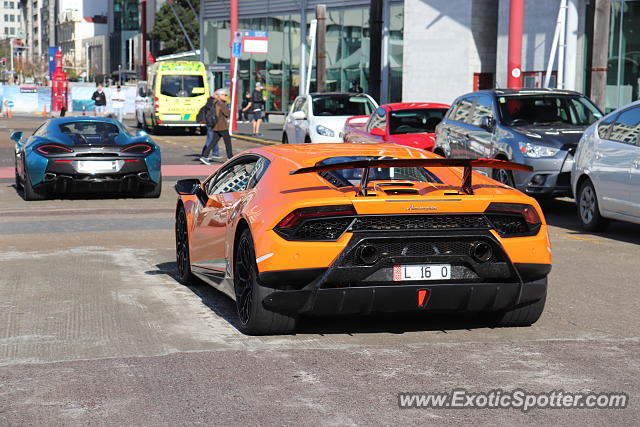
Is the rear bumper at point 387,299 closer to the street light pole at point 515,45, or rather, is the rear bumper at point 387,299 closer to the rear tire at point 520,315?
the rear tire at point 520,315

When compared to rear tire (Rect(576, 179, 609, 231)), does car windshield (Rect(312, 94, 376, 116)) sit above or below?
above

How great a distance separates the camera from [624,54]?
101 ft

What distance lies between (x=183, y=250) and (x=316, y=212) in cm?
305

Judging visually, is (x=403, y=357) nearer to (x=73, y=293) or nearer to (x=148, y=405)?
(x=148, y=405)

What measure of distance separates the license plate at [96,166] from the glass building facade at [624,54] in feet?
58.7

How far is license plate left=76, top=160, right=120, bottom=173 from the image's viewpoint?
1655 centimetres

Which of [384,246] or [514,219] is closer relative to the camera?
[384,246]

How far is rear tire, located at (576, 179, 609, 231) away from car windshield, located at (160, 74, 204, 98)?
29.3 meters

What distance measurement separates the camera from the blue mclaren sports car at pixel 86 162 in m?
16.6

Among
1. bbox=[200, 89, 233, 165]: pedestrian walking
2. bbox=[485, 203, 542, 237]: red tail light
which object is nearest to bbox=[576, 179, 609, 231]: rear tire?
bbox=[485, 203, 542, 237]: red tail light

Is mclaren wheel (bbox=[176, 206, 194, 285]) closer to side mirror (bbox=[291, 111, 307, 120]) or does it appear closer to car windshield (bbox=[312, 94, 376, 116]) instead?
side mirror (bbox=[291, 111, 307, 120])

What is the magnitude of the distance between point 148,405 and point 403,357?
1696mm

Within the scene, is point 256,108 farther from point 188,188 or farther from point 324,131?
point 188,188

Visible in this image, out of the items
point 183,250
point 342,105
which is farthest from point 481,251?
point 342,105
